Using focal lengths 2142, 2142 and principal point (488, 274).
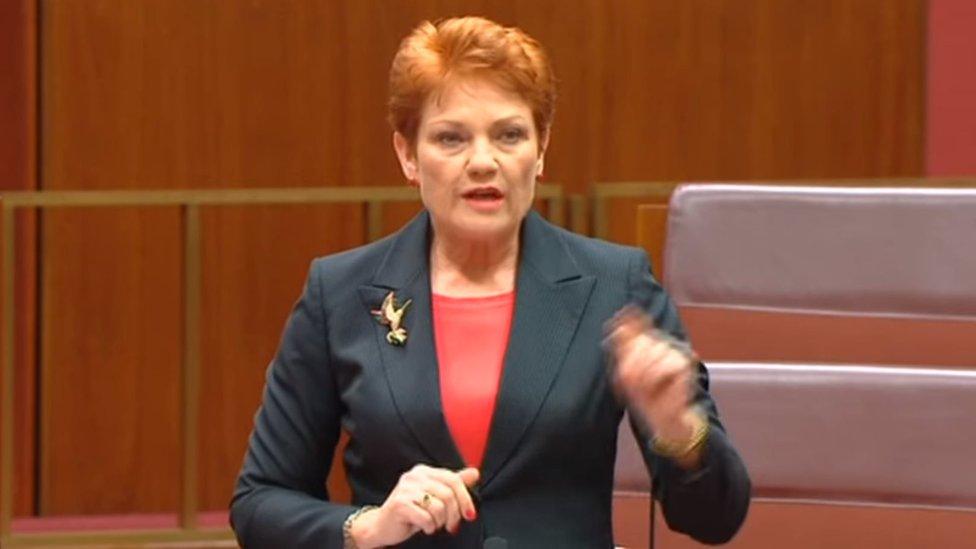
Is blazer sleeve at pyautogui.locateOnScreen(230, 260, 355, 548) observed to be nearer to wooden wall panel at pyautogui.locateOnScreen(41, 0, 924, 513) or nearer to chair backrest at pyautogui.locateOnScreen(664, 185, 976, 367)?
chair backrest at pyautogui.locateOnScreen(664, 185, 976, 367)

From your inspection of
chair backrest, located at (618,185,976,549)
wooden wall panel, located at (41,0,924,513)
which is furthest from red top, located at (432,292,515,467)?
wooden wall panel, located at (41,0,924,513)

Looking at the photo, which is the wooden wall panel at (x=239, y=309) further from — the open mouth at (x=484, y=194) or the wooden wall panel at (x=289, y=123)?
the open mouth at (x=484, y=194)

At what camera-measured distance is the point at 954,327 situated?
3643mm

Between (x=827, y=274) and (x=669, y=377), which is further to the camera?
(x=827, y=274)

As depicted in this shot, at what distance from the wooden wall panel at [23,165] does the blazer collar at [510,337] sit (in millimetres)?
3232

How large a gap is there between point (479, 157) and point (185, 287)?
282cm

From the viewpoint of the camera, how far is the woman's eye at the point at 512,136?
231cm

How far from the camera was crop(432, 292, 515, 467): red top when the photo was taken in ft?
7.46

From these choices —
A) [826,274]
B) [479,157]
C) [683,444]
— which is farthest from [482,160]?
[826,274]

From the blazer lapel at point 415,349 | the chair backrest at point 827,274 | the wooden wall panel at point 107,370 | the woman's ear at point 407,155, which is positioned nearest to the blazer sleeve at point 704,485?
the blazer lapel at point 415,349

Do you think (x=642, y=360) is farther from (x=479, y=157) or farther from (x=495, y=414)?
(x=479, y=157)

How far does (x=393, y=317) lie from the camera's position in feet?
7.68

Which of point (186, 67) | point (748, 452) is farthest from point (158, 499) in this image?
point (748, 452)

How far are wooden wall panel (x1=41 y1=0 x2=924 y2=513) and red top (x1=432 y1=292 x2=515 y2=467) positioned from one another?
9.36ft
